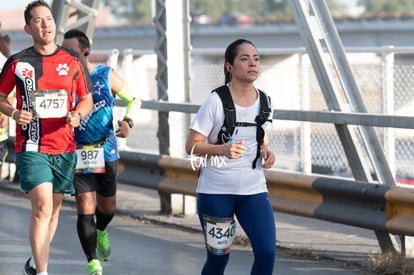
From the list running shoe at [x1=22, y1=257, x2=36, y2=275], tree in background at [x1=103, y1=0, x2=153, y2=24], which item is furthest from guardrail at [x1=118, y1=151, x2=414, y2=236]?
tree in background at [x1=103, y1=0, x2=153, y2=24]

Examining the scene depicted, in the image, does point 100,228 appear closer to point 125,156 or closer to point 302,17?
point 302,17

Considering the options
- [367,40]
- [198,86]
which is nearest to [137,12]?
[367,40]

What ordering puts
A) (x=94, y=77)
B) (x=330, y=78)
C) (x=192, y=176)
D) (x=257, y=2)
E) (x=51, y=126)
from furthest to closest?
(x=257, y=2) → (x=192, y=176) → (x=330, y=78) → (x=94, y=77) → (x=51, y=126)

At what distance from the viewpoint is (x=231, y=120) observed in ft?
21.8

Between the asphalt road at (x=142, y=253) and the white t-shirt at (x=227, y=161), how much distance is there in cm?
213

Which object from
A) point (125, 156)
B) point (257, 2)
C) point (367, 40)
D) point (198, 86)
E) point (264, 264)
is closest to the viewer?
point (264, 264)

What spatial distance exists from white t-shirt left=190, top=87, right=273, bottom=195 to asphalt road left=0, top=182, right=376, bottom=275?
213 cm

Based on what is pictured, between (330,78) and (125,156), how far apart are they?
11.6 feet

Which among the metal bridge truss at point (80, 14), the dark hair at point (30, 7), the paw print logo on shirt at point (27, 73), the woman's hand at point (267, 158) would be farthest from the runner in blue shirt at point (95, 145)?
the metal bridge truss at point (80, 14)

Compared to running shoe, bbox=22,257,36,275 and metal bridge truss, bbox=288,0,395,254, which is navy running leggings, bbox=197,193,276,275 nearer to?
running shoe, bbox=22,257,36,275

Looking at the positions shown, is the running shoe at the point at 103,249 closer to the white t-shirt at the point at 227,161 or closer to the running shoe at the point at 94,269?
the running shoe at the point at 94,269

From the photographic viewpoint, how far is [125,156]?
12.0 metres

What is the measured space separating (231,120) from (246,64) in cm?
36

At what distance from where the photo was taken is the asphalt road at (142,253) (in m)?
8.80
